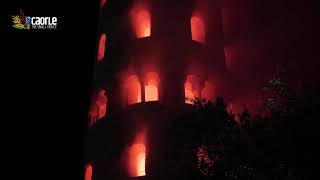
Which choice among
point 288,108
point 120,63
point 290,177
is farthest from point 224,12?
point 290,177

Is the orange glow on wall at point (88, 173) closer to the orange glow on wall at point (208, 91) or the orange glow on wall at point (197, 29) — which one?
the orange glow on wall at point (208, 91)

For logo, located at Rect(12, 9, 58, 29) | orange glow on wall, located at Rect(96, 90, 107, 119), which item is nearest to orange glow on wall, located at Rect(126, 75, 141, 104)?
orange glow on wall, located at Rect(96, 90, 107, 119)

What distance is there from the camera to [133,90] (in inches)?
1199

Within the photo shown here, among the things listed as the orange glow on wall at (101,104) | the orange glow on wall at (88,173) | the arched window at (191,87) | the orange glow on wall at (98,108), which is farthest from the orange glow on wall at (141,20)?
the orange glow on wall at (88,173)

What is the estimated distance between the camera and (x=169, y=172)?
2212 centimetres

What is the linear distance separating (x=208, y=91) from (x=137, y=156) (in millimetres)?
6217

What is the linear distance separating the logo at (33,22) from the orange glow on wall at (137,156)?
20.1 metres

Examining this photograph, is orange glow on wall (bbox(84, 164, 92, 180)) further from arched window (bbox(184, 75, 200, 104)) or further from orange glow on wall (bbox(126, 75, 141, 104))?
arched window (bbox(184, 75, 200, 104))

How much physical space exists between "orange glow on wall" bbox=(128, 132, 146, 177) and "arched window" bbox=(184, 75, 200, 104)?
4.03 metres

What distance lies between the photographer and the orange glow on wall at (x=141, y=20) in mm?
32469

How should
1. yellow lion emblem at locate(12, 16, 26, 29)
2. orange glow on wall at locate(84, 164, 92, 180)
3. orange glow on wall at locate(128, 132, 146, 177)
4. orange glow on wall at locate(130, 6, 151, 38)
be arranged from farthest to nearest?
yellow lion emblem at locate(12, 16, 26, 29) → orange glow on wall at locate(130, 6, 151, 38) → orange glow on wall at locate(84, 164, 92, 180) → orange glow on wall at locate(128, 132, 146, 177)

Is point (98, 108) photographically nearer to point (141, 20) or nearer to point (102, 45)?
point (102, 45)

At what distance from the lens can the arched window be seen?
3022cm

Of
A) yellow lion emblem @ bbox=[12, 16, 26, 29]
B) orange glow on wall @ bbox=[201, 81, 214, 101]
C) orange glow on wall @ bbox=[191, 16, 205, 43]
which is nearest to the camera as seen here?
orange glow on wall @ bbox=[201, 81, 214, 101]
